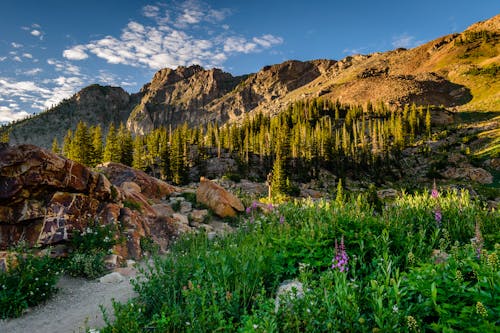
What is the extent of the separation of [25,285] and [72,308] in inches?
43.5

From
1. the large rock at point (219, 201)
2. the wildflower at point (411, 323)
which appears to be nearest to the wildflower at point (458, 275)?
the wildflower at point (411, 323)

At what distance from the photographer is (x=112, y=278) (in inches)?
301

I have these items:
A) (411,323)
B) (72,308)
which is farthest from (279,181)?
(411,323)

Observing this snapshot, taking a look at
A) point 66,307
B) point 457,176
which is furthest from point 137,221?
point 457,176

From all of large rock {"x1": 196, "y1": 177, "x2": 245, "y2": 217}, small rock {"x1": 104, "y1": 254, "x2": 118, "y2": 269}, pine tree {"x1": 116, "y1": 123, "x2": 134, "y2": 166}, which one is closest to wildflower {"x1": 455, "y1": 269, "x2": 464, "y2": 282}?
small rock {"x1": 104, "y1": 254, "x2": 118, "y2": 269}

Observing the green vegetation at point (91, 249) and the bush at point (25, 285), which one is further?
the green vegetation at point (91, 249)

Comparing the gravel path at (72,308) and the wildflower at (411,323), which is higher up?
the wildflower at (411,323)

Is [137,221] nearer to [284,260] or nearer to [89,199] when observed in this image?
[89,199]

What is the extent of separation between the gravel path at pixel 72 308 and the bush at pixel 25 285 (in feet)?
0.58

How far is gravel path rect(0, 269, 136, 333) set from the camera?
5.17m

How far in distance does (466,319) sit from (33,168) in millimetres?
10865

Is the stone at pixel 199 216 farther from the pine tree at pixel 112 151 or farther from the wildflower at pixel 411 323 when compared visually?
the pine tree at pixel 112 151

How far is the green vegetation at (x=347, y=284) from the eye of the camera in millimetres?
2875

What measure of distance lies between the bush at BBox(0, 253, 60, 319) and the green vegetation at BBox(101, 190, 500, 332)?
2534 millimetres
